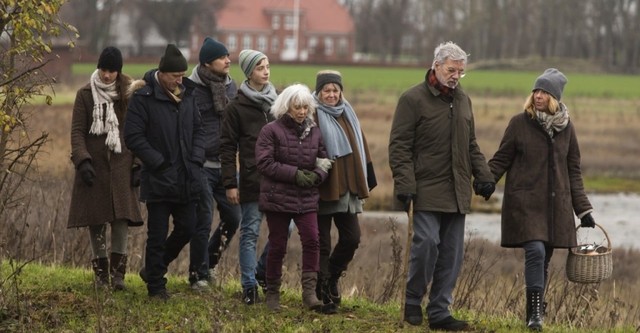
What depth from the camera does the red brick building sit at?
11619cm

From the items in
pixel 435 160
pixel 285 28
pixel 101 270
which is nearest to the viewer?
pixel 435 160

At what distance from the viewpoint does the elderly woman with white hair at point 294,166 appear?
905cm

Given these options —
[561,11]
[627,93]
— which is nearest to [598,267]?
[627,93]

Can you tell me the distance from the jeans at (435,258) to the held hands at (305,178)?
2.50 ft

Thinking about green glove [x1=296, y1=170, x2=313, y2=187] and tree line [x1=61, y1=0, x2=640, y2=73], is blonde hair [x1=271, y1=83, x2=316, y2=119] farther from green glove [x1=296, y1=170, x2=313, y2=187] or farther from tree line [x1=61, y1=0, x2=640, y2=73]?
tree line [x1=61, y1=0, x2=640, y2=73]

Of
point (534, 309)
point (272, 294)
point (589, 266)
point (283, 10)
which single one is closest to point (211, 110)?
point (272, 294)

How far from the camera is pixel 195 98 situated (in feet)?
32.8

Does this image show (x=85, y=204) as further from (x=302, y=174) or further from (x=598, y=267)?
(x=598, y=267)

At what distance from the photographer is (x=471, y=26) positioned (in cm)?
11000

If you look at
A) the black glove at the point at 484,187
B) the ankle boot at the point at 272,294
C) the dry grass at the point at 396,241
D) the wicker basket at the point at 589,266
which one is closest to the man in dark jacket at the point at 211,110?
the dry grass at the point at 396,241

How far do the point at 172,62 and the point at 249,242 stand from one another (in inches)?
58.6

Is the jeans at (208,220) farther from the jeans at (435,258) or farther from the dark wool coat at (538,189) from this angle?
the dark wool coat at (538,189)

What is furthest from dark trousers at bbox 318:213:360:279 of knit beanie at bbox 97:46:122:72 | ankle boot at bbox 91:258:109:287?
knit beanie at bbox 97:46:122:72

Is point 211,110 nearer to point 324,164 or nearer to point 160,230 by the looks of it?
point 160,230
